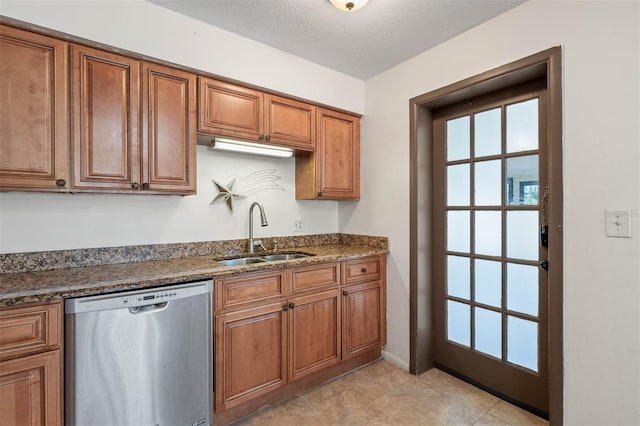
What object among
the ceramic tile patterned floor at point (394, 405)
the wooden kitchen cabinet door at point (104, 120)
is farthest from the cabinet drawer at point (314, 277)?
the wooden kitchen cabinet door at point (104, 120)

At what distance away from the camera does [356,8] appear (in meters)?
1.69

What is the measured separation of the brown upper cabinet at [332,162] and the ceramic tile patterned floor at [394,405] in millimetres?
1511

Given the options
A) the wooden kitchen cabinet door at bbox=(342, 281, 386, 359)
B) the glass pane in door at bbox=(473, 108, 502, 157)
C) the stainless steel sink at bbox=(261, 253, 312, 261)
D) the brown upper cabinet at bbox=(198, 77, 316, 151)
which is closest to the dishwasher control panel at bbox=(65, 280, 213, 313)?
the stainless steel sink at bbox=(261, 253, 312, 261)

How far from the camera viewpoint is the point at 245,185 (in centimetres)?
→ 252

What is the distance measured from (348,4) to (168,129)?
128cm

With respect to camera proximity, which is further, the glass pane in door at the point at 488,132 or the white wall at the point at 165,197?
the glass pane in door at the point at 488,132

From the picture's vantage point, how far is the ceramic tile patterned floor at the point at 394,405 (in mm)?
1839

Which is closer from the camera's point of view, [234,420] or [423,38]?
[234,420]

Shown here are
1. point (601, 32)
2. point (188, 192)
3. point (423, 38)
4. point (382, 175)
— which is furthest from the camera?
point (382, 175)

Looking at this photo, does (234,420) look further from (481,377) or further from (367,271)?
(481,377)

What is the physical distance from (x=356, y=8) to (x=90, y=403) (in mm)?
2384

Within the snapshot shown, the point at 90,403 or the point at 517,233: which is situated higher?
the point at 517,233

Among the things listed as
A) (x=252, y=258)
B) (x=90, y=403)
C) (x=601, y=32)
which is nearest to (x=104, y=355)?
(x=90, y=403)

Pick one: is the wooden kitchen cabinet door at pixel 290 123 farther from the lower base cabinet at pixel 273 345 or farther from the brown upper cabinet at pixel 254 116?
the lower base cabinet at pixel 273 345
